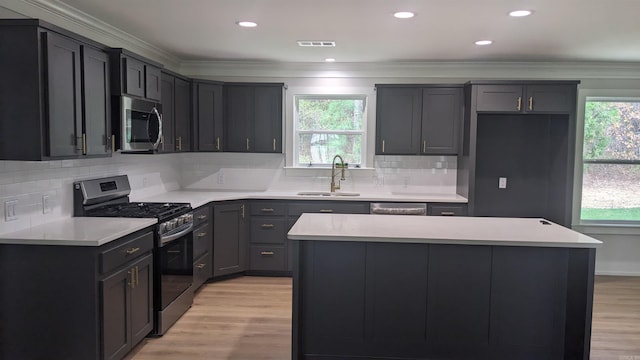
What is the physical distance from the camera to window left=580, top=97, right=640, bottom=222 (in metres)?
5.64

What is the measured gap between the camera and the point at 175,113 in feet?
16.2

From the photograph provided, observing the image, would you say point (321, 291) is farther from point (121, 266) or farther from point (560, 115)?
point (560, 115)

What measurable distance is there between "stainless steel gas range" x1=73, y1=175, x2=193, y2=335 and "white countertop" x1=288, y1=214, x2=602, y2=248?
1.08m

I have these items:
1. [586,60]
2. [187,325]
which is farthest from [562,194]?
[187,325]

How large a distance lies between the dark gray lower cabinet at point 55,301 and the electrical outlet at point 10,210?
9.8 inches

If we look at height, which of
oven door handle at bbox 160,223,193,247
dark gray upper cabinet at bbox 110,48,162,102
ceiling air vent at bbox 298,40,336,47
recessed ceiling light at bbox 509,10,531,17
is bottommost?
oven door handle at bbox 160,223,193,247

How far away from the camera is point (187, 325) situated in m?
3.96

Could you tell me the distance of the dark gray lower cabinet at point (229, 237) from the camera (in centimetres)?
511

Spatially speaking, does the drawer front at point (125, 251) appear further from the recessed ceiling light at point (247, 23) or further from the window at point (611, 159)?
the window at point (611, 159)

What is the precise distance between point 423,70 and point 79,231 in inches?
163

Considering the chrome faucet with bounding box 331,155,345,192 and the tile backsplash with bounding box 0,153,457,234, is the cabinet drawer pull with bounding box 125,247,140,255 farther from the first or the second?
the chrome faucet with bounding box 331,155,345,192

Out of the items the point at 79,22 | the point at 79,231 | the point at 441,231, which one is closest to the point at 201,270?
the point at 79,231

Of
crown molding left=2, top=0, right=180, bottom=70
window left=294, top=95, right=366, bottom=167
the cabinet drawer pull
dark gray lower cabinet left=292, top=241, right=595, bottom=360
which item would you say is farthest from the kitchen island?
window left=294, top=95, right=366, bottom=167

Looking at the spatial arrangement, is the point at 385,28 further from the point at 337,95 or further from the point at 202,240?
the point at 202,240
